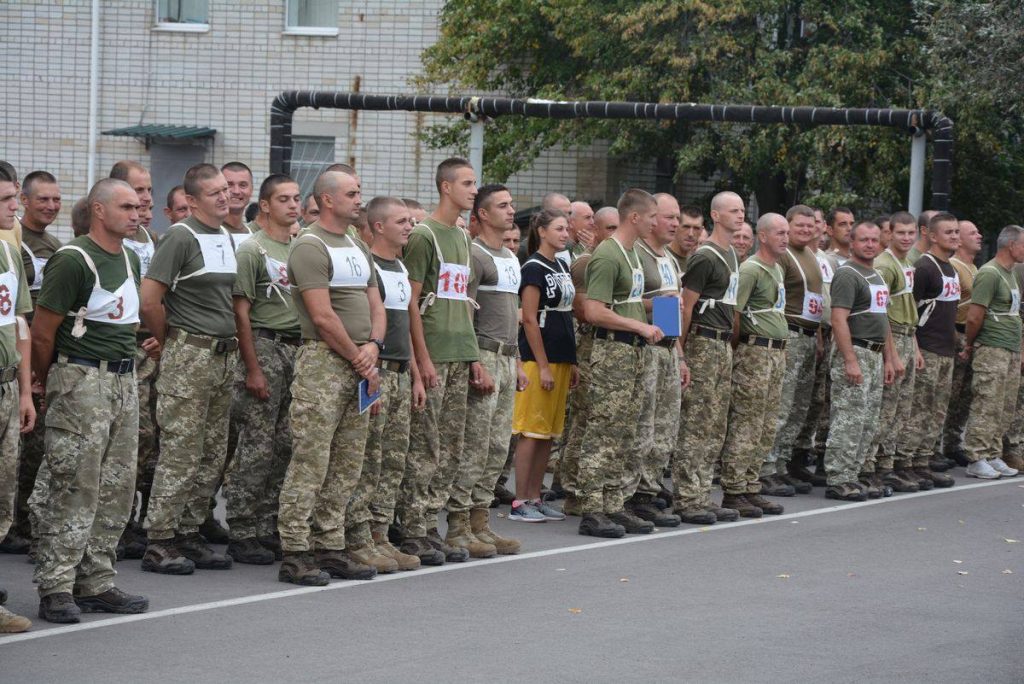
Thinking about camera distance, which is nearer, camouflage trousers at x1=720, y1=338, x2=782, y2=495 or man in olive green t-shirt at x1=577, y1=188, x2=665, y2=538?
man in olive green t-shirt at x1=577, y1=188, x2=665, y2=538

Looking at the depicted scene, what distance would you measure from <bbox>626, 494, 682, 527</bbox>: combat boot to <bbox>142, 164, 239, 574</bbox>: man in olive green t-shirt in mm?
3435

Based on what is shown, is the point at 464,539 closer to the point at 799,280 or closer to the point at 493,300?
the point at 493,300

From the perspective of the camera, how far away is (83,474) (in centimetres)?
748

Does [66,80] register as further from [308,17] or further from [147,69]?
[308,17]

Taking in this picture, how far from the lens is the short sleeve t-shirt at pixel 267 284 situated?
9.18m

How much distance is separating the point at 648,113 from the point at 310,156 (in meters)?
10.8

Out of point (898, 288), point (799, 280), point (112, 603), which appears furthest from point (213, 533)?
point (898, 288)

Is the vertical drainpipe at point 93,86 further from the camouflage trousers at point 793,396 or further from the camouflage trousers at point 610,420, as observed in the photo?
the camouflage trousers at point 610,420

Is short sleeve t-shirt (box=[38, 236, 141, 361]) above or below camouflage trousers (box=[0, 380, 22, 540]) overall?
above

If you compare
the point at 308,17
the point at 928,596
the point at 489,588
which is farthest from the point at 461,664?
the point at 308,17

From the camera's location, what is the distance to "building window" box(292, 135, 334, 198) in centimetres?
2603

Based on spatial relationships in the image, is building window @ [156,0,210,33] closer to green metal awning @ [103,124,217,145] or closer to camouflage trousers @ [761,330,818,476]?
green metal awning @ [103,124,217,145]

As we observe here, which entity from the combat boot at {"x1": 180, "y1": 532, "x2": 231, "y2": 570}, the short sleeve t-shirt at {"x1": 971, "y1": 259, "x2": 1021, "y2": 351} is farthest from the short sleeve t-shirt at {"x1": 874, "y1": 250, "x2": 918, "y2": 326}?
the combat boot at {"x1": 180, "y1": 532, "x2": 231, "y2": 570}

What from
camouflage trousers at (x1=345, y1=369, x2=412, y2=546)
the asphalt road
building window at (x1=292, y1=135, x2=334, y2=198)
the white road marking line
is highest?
building window at (x1=292, y1=135, x2=334, y2=198)
